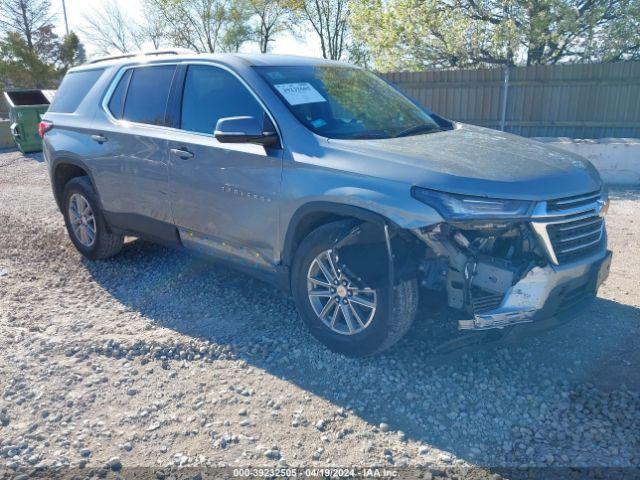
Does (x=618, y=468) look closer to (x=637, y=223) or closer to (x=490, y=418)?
(x=490, y=418)

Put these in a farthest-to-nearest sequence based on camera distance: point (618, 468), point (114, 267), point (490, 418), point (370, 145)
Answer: point (114, 267), point (370, 145), point (490, 418), point (618, 468)

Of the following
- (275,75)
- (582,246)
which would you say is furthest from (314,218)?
(582,246)

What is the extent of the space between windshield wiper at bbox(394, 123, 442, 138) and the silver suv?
2 centimetres

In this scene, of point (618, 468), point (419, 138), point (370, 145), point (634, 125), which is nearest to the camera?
point (618, 468)

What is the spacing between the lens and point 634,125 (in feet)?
36.9

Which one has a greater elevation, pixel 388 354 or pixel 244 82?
pixel 244 82

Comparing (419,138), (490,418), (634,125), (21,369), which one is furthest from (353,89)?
(634,125)

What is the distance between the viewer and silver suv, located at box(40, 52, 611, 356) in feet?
10.2

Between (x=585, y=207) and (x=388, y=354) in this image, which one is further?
(x=388, y=354)

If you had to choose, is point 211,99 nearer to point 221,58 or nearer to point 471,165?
point 221,58

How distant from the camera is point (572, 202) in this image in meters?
3.26

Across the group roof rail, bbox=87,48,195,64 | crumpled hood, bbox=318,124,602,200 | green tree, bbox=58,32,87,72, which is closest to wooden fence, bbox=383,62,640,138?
crumpled hood, bbox=318,124,602,200

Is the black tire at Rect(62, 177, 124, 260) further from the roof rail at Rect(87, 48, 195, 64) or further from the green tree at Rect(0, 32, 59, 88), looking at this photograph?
the green tree at Rect(0, 32, 59, 88)

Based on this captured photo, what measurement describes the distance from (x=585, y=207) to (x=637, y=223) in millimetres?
3986
